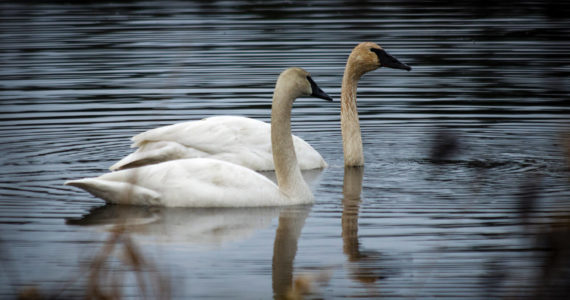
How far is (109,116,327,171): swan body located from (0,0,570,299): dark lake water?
1.50 feet

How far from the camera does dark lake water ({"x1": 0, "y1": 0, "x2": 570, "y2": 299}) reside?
6.45 meters

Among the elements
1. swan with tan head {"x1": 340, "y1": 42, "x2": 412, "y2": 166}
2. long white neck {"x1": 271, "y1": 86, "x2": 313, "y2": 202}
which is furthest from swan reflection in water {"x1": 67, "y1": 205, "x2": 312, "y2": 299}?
swan with tan head {"x1": 340, "y1": 42, "x2": 412, "y2": 166}

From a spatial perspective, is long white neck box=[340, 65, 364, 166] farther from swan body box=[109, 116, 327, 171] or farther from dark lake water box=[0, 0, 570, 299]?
swan body box=[109, 116, 327, 171]

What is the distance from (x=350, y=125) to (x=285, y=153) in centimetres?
→ 243

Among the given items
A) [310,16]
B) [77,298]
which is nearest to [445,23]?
[310,16]

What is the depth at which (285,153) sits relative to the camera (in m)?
9.39

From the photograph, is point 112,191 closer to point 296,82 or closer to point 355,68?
point 296,82

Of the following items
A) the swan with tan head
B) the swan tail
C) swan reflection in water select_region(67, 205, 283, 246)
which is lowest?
swan reflection in water select_region(67, 205, 283, 246)

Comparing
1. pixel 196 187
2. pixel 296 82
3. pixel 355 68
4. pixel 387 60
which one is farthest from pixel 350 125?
pixel 196 187

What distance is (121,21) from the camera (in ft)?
93.2

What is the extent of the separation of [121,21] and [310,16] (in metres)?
5.08

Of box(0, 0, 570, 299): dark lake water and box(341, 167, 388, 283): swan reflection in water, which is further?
box(341, 167, 388, 283): swan reflection in water

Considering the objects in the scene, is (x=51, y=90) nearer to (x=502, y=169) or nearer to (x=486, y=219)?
(x=502, y=169)

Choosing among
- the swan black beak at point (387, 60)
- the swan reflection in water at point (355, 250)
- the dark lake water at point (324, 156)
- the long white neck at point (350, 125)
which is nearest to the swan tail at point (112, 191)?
the dark lake water at point (324, 156)
